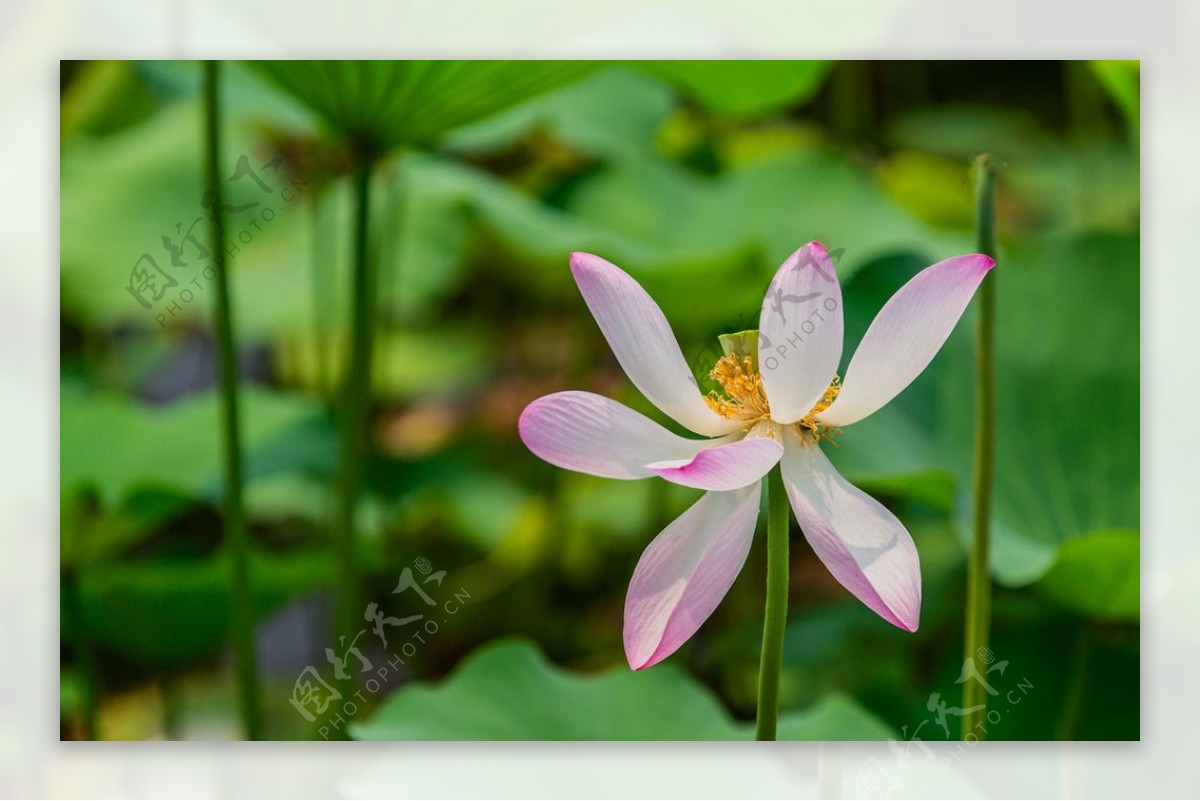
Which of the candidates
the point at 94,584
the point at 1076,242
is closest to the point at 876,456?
the point at 1076,242

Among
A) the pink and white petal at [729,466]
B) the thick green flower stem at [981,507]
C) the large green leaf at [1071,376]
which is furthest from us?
the large green leaf at [1071,376]

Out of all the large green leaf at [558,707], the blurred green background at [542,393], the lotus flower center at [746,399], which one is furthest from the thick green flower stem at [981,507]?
the lotus flower center at [746,399]

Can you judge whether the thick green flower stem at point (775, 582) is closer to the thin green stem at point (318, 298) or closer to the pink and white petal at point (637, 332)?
the pink and white petal at point (637, 332)

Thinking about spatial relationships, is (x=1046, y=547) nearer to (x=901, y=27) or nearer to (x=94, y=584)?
(x=901, y=27)

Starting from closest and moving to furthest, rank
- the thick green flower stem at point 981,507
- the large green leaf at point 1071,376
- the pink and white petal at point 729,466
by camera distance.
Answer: the pink and white petal at point 729,466 < the thick green flower stem at point 981,507 < the large green leaf at point 1071,376

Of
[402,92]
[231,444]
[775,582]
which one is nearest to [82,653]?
[231,444]

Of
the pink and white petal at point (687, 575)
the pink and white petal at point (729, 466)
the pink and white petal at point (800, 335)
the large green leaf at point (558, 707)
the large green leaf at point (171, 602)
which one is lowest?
the large green leaf at point (558, 707)

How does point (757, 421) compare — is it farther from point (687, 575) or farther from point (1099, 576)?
point (1099, 576)
